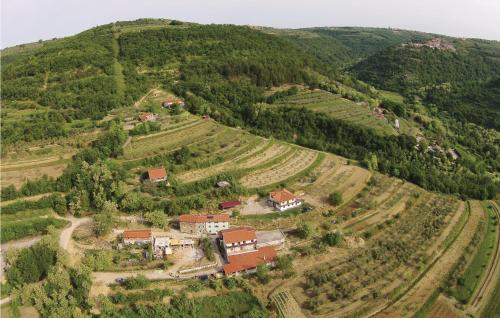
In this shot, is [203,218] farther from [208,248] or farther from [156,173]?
[156,173]

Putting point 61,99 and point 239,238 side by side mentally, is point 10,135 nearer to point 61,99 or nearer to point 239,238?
point 61,99

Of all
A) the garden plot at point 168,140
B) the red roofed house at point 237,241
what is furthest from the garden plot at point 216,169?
the red roofed house at point 237,241

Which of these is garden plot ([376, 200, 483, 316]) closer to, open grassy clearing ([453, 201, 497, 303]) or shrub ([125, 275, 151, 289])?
open grassy clearing ([453, 201, 497, 303])

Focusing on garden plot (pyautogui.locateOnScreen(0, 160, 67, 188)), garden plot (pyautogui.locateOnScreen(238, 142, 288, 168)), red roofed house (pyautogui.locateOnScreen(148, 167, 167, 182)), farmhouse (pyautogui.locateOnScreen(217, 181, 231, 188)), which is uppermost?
garden plot (pyautogui.locateOnScreen(0, 160, 67, 188))

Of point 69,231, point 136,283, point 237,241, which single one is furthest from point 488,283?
point 69,231

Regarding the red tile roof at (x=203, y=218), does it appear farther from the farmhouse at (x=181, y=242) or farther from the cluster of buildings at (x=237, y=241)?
the farmhouse at (x=181, y=242)

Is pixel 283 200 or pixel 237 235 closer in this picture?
pixel 237 235

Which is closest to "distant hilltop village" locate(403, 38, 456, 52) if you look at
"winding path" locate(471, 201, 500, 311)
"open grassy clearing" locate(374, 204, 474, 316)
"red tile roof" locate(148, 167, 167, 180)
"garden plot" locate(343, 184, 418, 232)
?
"garden plot" locate(343, 184, 418, 232)

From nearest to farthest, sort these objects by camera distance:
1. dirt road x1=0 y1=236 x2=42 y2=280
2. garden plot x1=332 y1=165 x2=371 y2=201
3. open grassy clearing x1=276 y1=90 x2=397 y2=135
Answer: dirt road x1=0 y1=236 x2=42 y2=280 → garden plot x1=332 y1=165 x2=371 y2=201 → open grassy clearing x1=276 y1=90 x2=397 y2=135
